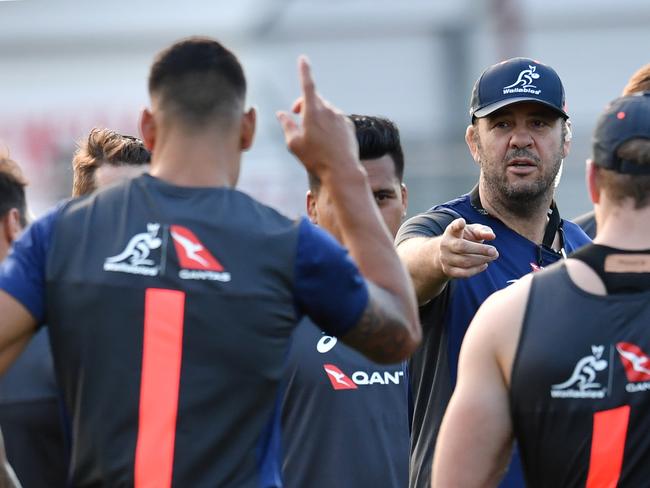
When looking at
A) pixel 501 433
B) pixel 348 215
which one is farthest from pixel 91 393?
pixel 501 433

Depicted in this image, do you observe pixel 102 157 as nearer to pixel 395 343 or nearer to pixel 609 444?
pixel 395 343

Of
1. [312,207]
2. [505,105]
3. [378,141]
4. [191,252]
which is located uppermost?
[505,105]

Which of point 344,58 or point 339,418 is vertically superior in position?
point 339,418

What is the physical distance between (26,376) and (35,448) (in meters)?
0.26

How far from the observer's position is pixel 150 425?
10.5 ft

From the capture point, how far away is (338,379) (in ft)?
15.7

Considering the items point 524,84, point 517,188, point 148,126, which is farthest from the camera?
point 524,84

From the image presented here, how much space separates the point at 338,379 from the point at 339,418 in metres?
0.15

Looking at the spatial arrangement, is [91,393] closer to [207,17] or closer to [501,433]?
[501,433]

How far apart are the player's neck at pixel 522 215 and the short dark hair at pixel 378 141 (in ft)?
1.62

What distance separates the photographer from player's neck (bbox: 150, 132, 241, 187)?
11.1 feet

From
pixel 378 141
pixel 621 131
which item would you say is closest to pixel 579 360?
pixel 621 131

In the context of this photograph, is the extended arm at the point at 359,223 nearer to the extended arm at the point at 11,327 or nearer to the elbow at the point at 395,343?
the elbow at the point at 395,343

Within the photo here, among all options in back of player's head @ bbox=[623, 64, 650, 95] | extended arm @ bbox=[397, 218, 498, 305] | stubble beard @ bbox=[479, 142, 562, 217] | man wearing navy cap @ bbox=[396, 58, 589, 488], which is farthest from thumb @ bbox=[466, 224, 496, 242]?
back of player's head @ bbox=[623, 64, 650, 95]
